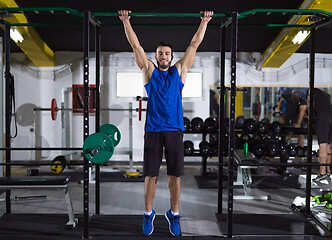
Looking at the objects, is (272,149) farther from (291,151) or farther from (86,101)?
(86,101)

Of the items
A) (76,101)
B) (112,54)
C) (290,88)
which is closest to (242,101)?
(290,88)

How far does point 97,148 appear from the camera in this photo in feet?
8.21

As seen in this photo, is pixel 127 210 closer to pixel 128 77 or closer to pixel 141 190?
pixel 141 190

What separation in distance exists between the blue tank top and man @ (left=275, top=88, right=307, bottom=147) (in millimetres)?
3502

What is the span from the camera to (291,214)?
10.8 feet

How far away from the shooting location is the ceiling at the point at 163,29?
4.47 meters

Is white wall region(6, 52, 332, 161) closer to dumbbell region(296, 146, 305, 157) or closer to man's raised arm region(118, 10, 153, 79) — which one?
dumbbell region(296, 146, 305, 157)

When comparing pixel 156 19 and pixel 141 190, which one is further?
pixel 156 19

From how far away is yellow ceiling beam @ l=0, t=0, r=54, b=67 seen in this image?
167 inches

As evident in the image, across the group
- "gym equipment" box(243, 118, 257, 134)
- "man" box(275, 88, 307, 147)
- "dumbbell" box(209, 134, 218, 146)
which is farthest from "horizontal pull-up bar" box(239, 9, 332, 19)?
"man" box(275, 88, 307, 147)

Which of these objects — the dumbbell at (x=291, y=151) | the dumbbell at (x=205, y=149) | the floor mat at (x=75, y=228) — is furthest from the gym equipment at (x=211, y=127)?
the floor mat at (x=75, y=228)

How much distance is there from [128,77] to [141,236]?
3927mm

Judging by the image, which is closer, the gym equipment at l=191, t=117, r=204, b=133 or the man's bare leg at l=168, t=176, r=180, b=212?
the man's bare leg at l=168, t=176, r=180, b=212

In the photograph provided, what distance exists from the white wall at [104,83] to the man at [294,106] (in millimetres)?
229
